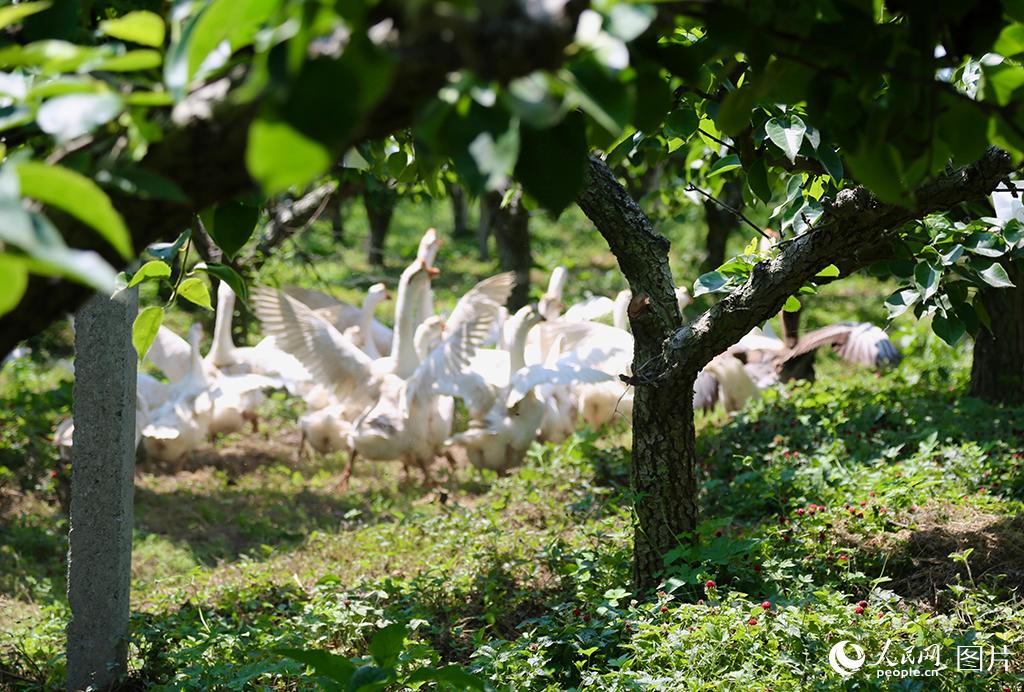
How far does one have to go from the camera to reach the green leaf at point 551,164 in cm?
122

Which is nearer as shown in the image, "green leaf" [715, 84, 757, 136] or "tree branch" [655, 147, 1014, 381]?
"green leaf" [715, 84, 757, 136]

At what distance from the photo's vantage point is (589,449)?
6.40 metres

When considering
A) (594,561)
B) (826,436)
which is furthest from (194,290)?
(826,436)

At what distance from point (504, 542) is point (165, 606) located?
157 cm

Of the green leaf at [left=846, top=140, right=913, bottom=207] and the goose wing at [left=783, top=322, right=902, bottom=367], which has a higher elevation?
the goose wing at [left=783, top=322, right=902, bottom=367]

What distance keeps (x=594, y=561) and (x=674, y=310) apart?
Result: 3.79 ft

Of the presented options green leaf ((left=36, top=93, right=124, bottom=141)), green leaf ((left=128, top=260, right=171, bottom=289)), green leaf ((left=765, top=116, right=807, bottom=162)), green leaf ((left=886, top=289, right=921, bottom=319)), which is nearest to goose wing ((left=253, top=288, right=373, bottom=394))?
green leaf ((left=886, top=289, right=921, bottom=319))

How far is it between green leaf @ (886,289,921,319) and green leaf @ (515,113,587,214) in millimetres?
1975

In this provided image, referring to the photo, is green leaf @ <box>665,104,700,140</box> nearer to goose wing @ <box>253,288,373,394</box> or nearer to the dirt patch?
the dirt patch

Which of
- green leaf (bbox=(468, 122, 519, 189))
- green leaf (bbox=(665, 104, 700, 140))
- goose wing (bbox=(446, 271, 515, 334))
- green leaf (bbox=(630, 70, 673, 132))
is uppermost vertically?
goose wing (bbox=(446, 271, 515, 334))

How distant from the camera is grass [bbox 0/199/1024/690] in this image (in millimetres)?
3174

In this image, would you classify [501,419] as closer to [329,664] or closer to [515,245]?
[515,245]

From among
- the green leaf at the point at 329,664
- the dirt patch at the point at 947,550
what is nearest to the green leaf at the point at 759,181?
A: the green leaf at the point at 329,664

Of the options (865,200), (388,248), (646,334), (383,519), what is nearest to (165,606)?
(383,519)
